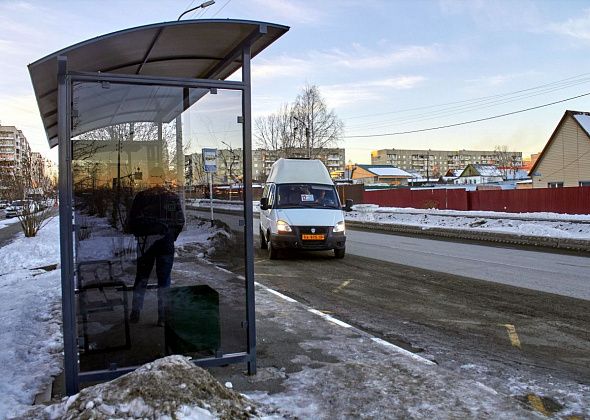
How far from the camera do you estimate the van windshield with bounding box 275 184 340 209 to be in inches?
514

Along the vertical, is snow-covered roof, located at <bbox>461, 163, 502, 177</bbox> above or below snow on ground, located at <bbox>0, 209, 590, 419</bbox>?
above

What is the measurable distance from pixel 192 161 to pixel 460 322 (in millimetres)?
4083

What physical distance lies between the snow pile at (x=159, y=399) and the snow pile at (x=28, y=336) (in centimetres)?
66

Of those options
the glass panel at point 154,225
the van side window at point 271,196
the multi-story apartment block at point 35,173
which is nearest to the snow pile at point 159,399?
the glass panel at point 154,225

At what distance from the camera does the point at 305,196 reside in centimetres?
1322

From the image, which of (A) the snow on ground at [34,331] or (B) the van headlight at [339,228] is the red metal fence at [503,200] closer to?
(B) the van headlight at [339,228]

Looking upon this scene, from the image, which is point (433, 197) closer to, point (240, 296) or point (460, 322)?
point (460, 322)

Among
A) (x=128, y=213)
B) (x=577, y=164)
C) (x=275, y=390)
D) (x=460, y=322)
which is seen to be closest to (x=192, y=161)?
(x=128, y=213)

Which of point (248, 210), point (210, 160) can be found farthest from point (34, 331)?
point (248, 210)

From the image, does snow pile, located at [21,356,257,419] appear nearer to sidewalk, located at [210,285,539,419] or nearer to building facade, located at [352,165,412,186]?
sidewalk, located at [210,285,539,419]

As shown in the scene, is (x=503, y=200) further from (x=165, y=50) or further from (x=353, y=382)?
(x=165, y=50)

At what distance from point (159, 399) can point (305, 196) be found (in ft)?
33.4

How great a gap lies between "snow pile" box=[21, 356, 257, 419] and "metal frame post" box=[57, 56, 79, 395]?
1.45 ft

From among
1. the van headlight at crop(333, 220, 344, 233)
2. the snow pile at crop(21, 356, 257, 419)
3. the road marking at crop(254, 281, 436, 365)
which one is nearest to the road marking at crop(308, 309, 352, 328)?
the road marking at crop(254, 281, 436, 365)
